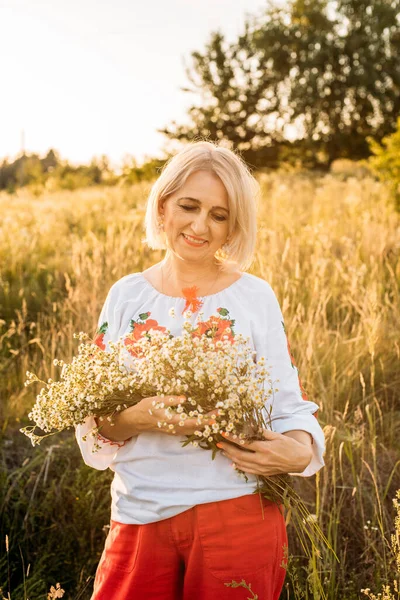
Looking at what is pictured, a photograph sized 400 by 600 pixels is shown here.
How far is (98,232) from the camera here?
7641mm

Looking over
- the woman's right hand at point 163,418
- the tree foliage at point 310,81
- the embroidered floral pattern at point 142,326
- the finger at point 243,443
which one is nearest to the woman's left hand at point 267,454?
the finger at point 243,443

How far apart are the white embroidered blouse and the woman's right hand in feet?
0.42

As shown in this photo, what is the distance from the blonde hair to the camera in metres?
2.12

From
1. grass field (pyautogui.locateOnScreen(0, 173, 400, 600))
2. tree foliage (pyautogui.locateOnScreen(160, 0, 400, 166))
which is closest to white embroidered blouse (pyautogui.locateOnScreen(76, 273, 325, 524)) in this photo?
grass field (pyautogui.locateOnScreen(0, 173, 400, 600))

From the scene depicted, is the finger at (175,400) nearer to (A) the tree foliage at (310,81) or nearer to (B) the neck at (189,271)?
(B) the neck at (189,271)

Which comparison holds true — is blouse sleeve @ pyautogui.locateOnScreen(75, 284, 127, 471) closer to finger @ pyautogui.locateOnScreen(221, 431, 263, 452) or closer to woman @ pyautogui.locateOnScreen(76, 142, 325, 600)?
woman @ pyautogui.locateOnScreen(76, 142, 325, 600)

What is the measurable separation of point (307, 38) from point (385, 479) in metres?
21.7

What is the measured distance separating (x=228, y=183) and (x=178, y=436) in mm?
846

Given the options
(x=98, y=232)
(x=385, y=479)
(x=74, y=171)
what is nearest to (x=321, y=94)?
(x=74, y=171)

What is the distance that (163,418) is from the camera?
1759 millimetres

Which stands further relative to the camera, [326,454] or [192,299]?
[326,454]

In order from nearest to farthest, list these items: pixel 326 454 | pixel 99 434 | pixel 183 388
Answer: pixel 183 388
pixel 99 434
pixel 326 454

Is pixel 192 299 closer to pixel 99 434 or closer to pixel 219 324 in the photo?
pixel 219 324

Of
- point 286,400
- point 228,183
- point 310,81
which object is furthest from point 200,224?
point 310,81
